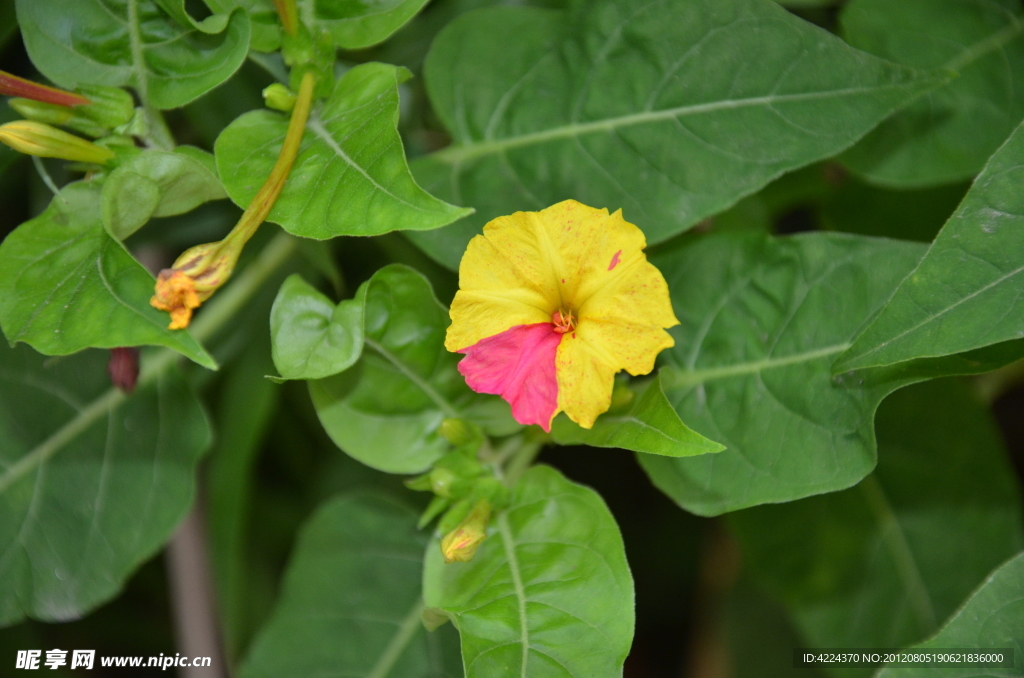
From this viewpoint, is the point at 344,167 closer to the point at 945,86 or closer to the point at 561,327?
the point at 561,327

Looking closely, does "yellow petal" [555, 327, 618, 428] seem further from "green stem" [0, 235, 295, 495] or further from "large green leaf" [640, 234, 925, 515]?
"green stem" [0, 235, 295, 495]

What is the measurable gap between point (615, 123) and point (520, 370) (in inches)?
15.4

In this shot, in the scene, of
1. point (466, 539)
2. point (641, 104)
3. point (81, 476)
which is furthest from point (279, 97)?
point (81, 476)

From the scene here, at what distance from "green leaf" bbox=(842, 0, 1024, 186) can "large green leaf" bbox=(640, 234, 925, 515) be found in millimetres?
257

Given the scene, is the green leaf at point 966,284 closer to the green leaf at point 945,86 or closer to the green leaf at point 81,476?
the green leaf at point 945,86

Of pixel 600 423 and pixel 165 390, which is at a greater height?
pixel 600 423

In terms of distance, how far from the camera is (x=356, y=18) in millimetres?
963

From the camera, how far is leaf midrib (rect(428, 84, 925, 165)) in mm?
913

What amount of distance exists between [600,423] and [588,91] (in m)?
0.46

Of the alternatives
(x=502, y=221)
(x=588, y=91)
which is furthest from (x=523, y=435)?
(x=588, y=91)

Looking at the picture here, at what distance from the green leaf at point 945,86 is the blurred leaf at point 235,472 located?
1.04 m

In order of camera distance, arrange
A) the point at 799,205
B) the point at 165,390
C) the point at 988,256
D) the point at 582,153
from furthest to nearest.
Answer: the point at 799,205
the point at 165,390
the point at 582,153
the point at 988,256

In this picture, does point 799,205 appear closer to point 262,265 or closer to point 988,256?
point 988,256

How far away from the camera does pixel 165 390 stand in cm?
122
